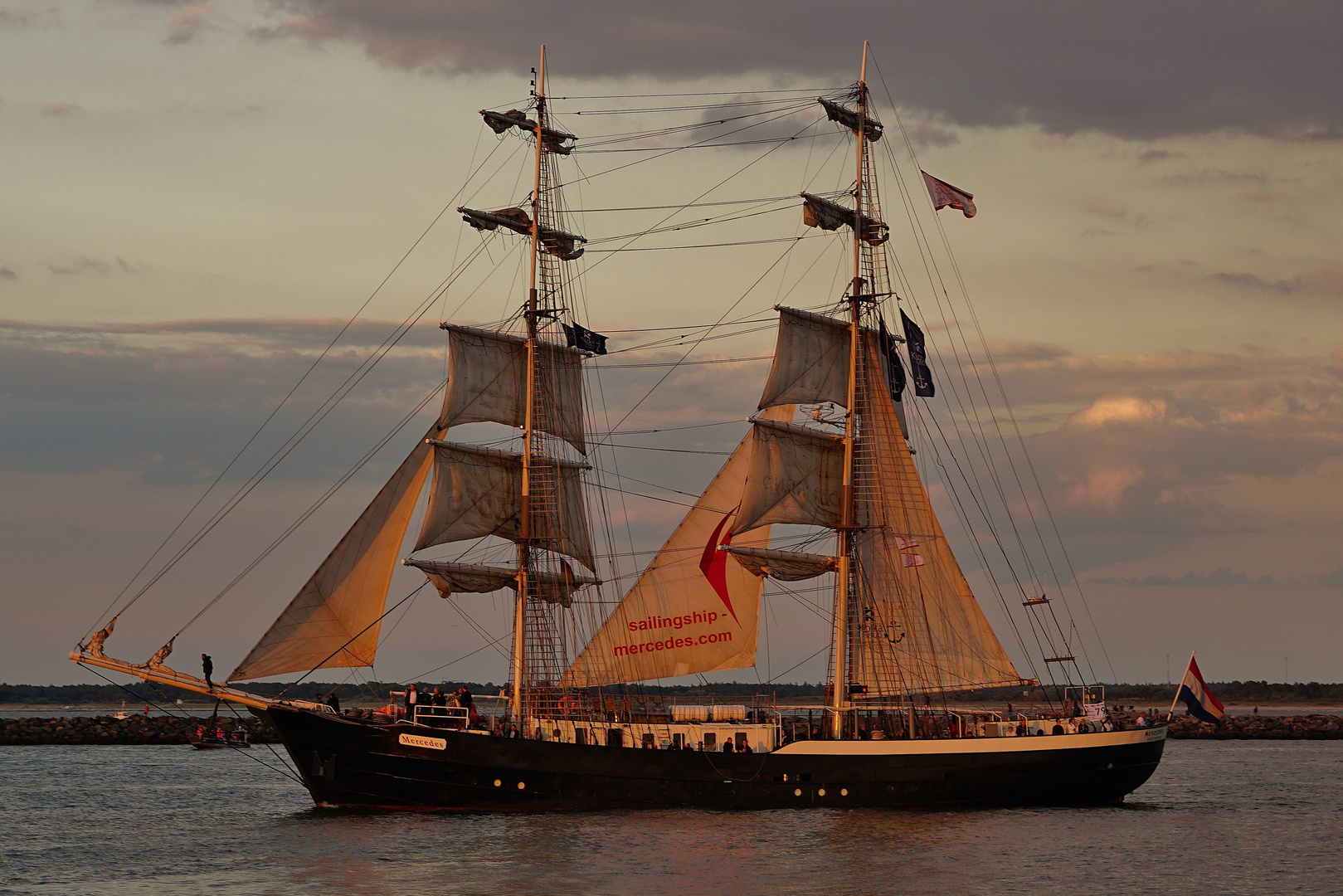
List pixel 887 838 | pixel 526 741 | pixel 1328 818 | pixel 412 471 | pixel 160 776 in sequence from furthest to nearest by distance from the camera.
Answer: pixel 160 776, pixel 1328 818, pixel 412 471, pixel 526 741, pixel 887 838

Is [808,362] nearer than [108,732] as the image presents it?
Yes

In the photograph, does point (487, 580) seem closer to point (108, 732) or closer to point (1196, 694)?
point (1196, 694)

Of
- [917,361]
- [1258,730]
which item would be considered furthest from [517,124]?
[1258,730]

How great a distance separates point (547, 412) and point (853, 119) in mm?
16711

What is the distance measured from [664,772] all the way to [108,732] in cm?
8478

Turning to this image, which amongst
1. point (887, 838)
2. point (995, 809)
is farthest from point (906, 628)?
point (887, 838)

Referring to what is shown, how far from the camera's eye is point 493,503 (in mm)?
54719

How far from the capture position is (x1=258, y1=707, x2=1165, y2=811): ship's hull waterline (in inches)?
1925

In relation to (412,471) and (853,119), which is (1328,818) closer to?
(853,119)

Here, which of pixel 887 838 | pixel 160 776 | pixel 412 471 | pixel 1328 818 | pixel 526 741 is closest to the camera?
pixel 887 838

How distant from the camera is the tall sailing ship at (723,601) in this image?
5025cm

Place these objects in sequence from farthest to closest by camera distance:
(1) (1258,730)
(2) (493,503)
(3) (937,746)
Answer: (1) (1258,730) → (2) (493,503) → (3) (937,746)

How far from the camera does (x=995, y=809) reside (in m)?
51.6

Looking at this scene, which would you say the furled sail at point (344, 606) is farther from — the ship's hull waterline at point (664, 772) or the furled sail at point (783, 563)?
the furled sail at point (783, 563)
